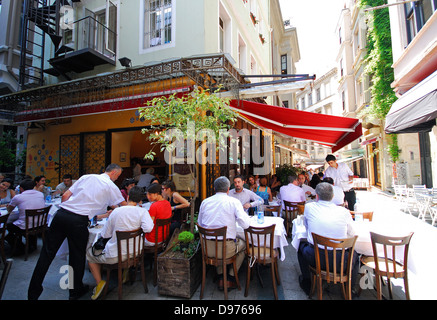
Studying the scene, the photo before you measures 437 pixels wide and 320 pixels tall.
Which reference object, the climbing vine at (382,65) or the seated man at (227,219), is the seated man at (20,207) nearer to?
the seated man at (227,219)

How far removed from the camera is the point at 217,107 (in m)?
3.42

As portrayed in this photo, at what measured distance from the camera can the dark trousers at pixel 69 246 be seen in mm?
2838

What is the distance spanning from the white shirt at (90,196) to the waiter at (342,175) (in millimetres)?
4911

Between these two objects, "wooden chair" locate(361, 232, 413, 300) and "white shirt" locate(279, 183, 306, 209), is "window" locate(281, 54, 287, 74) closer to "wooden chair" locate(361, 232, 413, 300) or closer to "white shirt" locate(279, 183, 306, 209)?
"white shirt" locate(279, 183, 306, 209)

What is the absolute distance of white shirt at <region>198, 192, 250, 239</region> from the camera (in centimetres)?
310

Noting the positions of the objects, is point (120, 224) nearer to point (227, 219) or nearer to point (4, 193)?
point (227, 219)

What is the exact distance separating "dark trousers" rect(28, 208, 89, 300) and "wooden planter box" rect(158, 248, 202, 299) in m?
1.09

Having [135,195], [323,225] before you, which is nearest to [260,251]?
[323,225]

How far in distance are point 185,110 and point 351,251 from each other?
286 cm

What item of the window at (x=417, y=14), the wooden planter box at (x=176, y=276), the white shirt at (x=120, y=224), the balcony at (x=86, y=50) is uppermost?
the window at (x=417, y=14)

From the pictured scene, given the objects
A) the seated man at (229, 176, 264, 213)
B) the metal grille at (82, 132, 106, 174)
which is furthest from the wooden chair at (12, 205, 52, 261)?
the seated man at (229, 176, 264, 213)

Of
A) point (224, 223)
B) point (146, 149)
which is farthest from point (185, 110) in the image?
point (146, 149)

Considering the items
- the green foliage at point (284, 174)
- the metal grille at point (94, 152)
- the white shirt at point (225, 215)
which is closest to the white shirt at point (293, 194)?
the white shirt at point (225, 215)

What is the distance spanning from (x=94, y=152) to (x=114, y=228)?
5.84m
